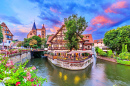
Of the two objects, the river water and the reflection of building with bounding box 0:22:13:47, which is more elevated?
the reflection of building with bounding box 0:22:13:47

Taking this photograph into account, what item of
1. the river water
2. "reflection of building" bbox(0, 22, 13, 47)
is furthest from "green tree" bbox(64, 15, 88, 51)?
"reflection of building" bbox(0, 22, 13, 47)

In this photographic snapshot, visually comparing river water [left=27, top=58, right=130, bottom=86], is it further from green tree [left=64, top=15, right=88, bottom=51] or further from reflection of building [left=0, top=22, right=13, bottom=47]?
reflection of building [left=0, top=22, right=13, bottom=47]

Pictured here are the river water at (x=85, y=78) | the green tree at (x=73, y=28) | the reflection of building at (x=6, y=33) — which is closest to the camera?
the river water at (x=85, y=78)

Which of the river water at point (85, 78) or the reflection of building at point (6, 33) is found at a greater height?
the reflection of building at point (6, 33)

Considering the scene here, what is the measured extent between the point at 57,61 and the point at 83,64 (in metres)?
7.25

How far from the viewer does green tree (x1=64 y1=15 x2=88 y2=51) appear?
20.3 meters

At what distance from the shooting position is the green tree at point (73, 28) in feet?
66.5

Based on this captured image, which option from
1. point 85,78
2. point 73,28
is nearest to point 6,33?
point 73,28

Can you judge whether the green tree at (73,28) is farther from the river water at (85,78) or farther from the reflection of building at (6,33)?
the reflection of building at (6,33)

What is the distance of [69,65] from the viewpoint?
1762 cm

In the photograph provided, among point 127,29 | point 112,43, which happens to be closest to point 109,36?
point 112,43

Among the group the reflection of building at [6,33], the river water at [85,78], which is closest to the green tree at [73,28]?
the river water at [85,78]

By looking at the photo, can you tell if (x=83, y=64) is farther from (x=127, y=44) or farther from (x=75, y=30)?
(x=127, y=44)

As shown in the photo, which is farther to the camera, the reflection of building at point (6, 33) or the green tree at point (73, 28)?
the reflection of building at point (6, 33)
